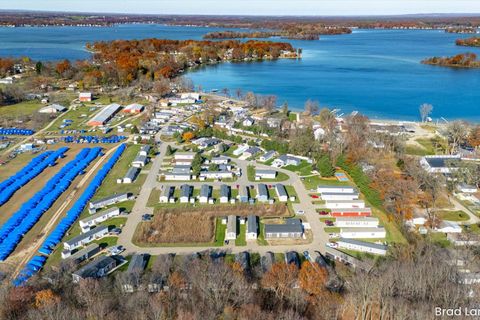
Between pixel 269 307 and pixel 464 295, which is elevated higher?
pixel 464 295

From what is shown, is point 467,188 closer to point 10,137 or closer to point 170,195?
point 170,195

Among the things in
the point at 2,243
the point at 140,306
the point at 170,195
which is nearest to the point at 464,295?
the point at 140,306

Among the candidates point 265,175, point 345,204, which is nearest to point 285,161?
point 265,175

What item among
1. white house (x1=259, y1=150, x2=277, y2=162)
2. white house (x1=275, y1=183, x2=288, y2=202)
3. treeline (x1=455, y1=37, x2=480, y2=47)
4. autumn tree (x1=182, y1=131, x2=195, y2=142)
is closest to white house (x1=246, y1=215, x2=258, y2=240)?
white house (x1=275, y1=183, x2=288, y2=202)

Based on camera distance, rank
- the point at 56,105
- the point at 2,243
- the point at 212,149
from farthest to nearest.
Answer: the point at 56,105 → the point at 212,149 → the point at 2,243

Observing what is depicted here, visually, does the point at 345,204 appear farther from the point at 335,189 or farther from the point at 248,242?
the point at 248,242

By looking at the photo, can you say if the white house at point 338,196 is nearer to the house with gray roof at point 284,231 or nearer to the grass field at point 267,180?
the grass field at point 267,180

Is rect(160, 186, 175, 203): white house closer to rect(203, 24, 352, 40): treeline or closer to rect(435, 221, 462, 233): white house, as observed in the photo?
rect(435, 221, 462, 233): white house
